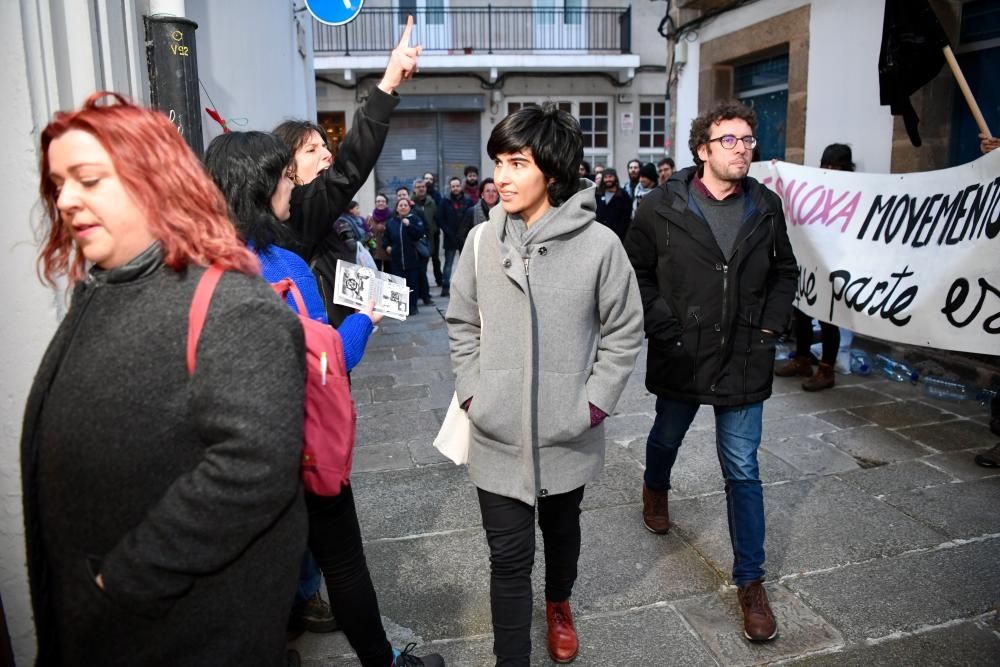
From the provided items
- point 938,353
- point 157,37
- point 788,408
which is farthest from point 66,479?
point 938,353

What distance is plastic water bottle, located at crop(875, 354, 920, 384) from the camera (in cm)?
584

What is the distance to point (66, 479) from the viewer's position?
4.37 feet

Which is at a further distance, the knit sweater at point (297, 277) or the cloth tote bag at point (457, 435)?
the cloth tote bag at point (457, 435)

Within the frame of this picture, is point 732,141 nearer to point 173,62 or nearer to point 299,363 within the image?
point 299,363

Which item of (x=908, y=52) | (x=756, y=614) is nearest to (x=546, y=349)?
(x=756, y=614)

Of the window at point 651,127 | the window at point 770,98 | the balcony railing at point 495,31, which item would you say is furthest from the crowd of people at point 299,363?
the window at point 651,127

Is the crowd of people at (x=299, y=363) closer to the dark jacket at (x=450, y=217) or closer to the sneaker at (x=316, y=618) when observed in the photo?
the sneaker at (x=316, y=618)

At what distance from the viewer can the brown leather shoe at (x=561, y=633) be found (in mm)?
2578

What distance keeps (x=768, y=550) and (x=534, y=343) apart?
176 cm

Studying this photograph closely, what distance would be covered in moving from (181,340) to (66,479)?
32 cm

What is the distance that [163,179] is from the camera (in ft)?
4.39

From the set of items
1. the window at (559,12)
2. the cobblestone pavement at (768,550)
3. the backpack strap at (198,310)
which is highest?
the window at (559,12)

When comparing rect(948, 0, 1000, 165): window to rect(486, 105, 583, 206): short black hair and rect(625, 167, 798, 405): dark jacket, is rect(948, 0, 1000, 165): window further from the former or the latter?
rect(486, 105, 583, 206): short black hair

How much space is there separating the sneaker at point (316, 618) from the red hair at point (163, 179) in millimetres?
1772
